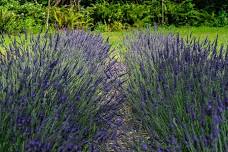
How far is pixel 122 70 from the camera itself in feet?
20.2

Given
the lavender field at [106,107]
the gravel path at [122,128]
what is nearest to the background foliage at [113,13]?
the gravel path at [122,128]

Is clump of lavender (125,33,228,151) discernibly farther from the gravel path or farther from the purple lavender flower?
the purple lavender flower

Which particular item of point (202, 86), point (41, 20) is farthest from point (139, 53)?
point (41, 20)

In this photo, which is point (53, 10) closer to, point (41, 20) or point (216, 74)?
point (41, 20)

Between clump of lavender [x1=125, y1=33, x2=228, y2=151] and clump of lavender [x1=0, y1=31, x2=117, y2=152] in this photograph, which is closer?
clump of lavender [x1=0, y1=31, x2=117, y2=152]

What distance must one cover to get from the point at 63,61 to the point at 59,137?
5.26 feet

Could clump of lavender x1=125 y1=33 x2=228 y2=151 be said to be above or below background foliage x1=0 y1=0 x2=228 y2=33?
above

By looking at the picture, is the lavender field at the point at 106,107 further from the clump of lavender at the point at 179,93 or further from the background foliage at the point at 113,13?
the background foliage at the point at 113,13

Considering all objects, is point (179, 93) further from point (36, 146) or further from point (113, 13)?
point (113, 13)

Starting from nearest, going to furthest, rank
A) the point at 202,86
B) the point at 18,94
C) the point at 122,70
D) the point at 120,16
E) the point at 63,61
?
the point at 18,94 < the point at 202,86 < the point at 63,61 < the point at 122,70 < the point at 120,16

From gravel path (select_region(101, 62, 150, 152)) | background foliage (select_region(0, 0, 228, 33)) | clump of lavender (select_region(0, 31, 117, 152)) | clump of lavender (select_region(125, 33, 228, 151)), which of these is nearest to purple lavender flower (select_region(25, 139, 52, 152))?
clump of lavender (select_region(0, 31, 117, 152))

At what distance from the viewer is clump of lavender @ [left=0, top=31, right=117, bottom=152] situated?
2.40 metres

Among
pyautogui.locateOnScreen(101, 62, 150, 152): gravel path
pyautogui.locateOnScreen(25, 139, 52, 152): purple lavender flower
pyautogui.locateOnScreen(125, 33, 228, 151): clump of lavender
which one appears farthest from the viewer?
pyautogui.locateOnScreen(101, 62, 150, 152): gravel path

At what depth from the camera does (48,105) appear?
296 cm
